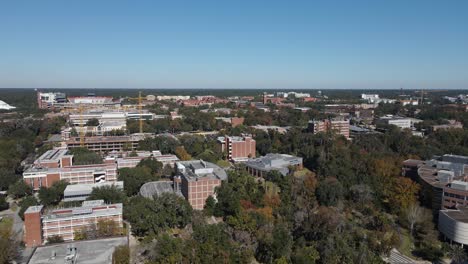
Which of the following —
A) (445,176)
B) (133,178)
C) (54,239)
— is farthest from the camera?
(133,178)

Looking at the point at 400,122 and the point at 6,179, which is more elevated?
the point at 400,122

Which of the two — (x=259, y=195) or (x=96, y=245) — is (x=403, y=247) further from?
(x=96, y=245)

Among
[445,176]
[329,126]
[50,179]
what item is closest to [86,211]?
[50,179]

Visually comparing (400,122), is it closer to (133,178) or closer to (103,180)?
(133,178)

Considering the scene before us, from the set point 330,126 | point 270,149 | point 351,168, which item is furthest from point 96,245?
point 330,126

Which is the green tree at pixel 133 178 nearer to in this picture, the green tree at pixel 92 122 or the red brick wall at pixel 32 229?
the red brick wall at pixel 32 229

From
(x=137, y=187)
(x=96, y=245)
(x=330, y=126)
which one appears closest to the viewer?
(x=96, y=245)
